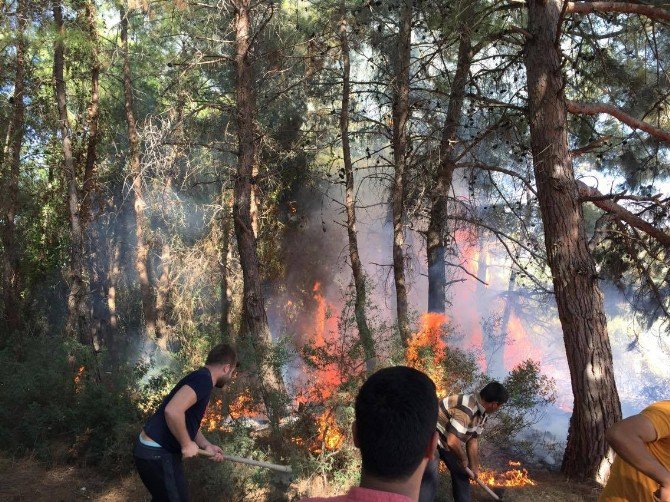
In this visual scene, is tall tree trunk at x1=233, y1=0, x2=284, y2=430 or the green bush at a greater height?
tall tree trunk at x1=233, y1=0, x2=284, y2=430

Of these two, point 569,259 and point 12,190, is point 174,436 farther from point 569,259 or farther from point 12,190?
point 12,190

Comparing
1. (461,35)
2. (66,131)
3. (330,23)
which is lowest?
(66,131)

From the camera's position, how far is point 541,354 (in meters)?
41.6

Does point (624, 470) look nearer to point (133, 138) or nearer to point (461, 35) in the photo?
point (461, 35)

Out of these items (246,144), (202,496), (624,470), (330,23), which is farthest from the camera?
(330,23)

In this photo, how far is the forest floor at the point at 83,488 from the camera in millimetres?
6609

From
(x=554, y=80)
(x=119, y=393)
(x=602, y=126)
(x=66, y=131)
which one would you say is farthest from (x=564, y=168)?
(x=66, y=131)

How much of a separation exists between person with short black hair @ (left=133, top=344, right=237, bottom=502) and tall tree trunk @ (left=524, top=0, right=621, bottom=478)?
209 inches

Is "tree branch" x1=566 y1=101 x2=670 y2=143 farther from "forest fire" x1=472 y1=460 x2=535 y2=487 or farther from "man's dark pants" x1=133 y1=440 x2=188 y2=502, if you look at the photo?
"man's dark pants" x1=133 y1=440 x2=188 y2=502

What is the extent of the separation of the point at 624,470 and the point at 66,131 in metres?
11.0

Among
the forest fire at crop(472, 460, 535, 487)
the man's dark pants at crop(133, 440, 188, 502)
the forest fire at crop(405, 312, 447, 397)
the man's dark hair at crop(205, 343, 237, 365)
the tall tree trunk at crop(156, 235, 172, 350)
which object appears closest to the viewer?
the man's dark pants at crop(133, 440, 188, 502)

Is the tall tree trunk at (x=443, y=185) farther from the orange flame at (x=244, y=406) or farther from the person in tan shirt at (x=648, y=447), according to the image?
the person in tan shirt at (x=648, y=447)

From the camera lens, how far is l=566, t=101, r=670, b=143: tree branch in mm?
7828

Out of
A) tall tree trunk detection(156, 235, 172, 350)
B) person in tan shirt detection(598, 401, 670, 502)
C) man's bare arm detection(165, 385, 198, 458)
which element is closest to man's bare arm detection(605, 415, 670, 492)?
person in tan shirt detection(598, 401, 670, 502)
